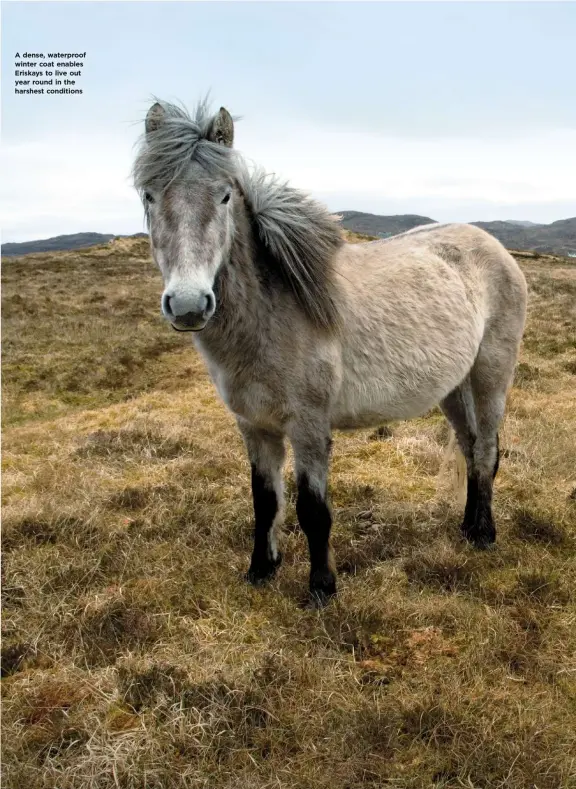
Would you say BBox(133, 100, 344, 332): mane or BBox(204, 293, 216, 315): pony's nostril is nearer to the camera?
BBox(204, 293, 216, 315): pony's nostril

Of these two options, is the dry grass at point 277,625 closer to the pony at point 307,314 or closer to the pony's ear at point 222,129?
the pony at point 307,314

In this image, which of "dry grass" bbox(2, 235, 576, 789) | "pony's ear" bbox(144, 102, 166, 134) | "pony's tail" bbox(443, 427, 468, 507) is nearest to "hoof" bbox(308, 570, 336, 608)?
"dry grass" bbox(2, 235, 576, 789)

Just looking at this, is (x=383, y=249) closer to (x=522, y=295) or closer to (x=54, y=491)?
(x=522, y=295)

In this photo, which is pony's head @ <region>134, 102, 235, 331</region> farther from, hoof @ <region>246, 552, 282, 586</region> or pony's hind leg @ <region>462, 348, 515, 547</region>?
pony's hind leg @ <region>462, 348, 515, 547</region>

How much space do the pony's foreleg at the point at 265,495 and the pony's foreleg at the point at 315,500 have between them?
453 millimetres

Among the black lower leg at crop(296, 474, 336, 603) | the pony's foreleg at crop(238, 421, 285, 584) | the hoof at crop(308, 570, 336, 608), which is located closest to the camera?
the black lower leg at crop(296, 474, 336, 603)

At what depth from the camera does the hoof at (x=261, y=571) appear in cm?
411

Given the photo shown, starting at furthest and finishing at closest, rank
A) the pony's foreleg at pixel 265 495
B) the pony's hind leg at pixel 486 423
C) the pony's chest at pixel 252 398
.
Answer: the pony's hind leg at pixel 486 423
the pony's foreleg at pixel 265 495
the pony's chest at pixel 252 398

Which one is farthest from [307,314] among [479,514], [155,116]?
[479,514]

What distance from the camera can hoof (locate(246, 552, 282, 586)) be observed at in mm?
4113

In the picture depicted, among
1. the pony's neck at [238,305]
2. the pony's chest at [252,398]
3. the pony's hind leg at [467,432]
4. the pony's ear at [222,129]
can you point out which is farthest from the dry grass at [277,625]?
the pony's ear at [222,129]

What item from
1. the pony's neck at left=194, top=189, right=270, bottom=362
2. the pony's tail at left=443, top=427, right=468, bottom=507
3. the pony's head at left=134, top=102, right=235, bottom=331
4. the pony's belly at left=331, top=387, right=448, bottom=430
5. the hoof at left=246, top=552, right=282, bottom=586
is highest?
the pony's head at left=134, top=102, right=235, bottom=331

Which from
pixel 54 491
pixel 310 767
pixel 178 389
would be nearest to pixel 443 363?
pixel 310 767

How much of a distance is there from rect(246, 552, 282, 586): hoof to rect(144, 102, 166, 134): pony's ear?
295 cm
